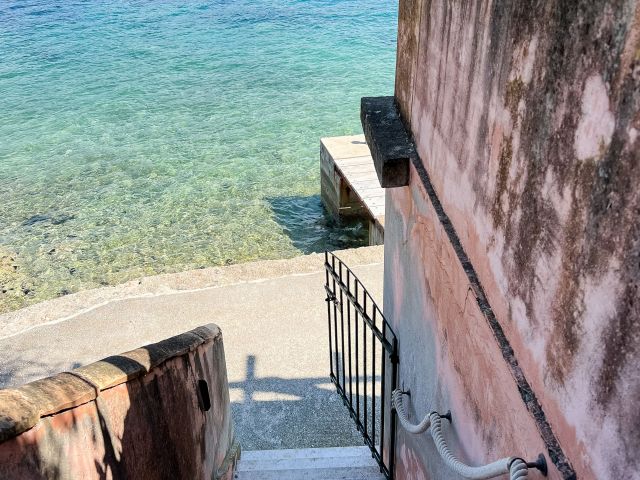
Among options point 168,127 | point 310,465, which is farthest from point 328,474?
point 168,127

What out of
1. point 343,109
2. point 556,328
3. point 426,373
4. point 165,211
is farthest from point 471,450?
point 343,109

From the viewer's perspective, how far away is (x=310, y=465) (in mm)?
5477

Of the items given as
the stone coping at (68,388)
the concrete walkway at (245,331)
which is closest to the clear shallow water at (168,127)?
the concrete walkway at (245,331)

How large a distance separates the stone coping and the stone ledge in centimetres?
168

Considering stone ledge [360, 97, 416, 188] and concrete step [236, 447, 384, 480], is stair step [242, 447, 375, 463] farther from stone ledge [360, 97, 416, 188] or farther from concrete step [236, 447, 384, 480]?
stone ledge [360, 97, 416, 188]

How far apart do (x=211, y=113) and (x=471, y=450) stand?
20626 mm

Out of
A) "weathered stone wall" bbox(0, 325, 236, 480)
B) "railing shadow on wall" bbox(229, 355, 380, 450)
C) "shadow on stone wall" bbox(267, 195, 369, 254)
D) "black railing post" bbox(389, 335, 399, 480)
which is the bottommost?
"shadow on stone wall" bbox(267, 195, 369, 254)

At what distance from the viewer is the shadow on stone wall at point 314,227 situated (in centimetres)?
1366

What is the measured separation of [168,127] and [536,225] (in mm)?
20447

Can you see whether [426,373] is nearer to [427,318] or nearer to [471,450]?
[427,318]

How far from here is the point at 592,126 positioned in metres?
1.54

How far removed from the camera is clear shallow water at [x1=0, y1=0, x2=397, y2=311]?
45.3 feet

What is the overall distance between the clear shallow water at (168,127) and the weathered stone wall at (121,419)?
8670 mm

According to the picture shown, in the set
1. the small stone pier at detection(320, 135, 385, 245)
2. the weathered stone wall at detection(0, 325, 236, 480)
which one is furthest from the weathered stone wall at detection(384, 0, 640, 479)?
the small stone pier at detection(320, 135, 385, 245)
